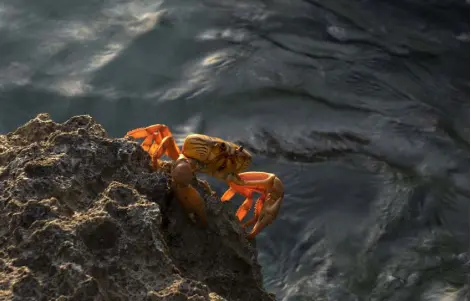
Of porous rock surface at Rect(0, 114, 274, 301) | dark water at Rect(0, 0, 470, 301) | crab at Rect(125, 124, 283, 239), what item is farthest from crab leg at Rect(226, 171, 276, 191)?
dark water at Rect(0, 0, 470, 301)

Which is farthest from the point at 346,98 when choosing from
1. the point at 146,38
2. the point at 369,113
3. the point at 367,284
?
the point at 367,284

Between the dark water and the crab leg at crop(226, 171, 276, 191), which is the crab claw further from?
the dark water

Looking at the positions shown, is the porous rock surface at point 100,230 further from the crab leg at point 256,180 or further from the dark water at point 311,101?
the dark water at point 311,101

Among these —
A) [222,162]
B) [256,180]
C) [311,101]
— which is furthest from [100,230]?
[311,101]

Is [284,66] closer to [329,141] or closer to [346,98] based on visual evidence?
[346,98]

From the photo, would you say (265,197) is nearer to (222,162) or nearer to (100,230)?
(222,162)
